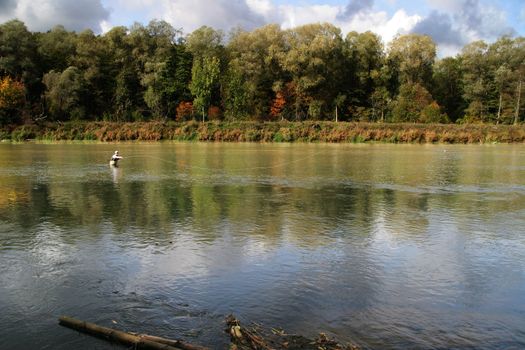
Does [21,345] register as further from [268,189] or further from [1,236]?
[268,189]

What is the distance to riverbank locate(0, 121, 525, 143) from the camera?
70750mm

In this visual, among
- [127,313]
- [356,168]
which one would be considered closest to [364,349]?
[127,313]

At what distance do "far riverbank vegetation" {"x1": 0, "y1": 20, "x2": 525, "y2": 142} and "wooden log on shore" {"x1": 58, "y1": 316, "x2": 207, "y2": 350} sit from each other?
66.2 meters

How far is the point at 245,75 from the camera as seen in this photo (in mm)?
82125

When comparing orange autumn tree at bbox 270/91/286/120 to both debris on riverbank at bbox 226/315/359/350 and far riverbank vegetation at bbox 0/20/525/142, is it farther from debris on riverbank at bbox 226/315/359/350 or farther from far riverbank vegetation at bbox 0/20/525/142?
debris on riverbank at bbox 226/315/359/350

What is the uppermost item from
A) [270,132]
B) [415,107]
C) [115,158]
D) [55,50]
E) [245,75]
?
[55,50]

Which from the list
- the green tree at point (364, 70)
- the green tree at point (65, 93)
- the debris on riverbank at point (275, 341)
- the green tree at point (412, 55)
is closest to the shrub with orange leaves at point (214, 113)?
the green tree at point (65, 93)

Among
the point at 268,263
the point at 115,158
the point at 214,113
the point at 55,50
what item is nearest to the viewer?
the point at 268,263

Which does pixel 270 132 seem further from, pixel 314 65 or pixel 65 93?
pixel 65 93

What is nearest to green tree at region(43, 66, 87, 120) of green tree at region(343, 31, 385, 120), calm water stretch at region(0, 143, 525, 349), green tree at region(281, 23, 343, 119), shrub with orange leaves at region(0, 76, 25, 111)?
shrub with orange leaves at region(0, 76, 25, 111)

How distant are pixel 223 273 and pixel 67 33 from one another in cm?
9288

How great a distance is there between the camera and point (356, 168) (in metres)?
32.3

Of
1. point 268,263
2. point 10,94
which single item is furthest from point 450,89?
point 268,263

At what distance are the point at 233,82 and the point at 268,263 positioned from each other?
70931 mm
